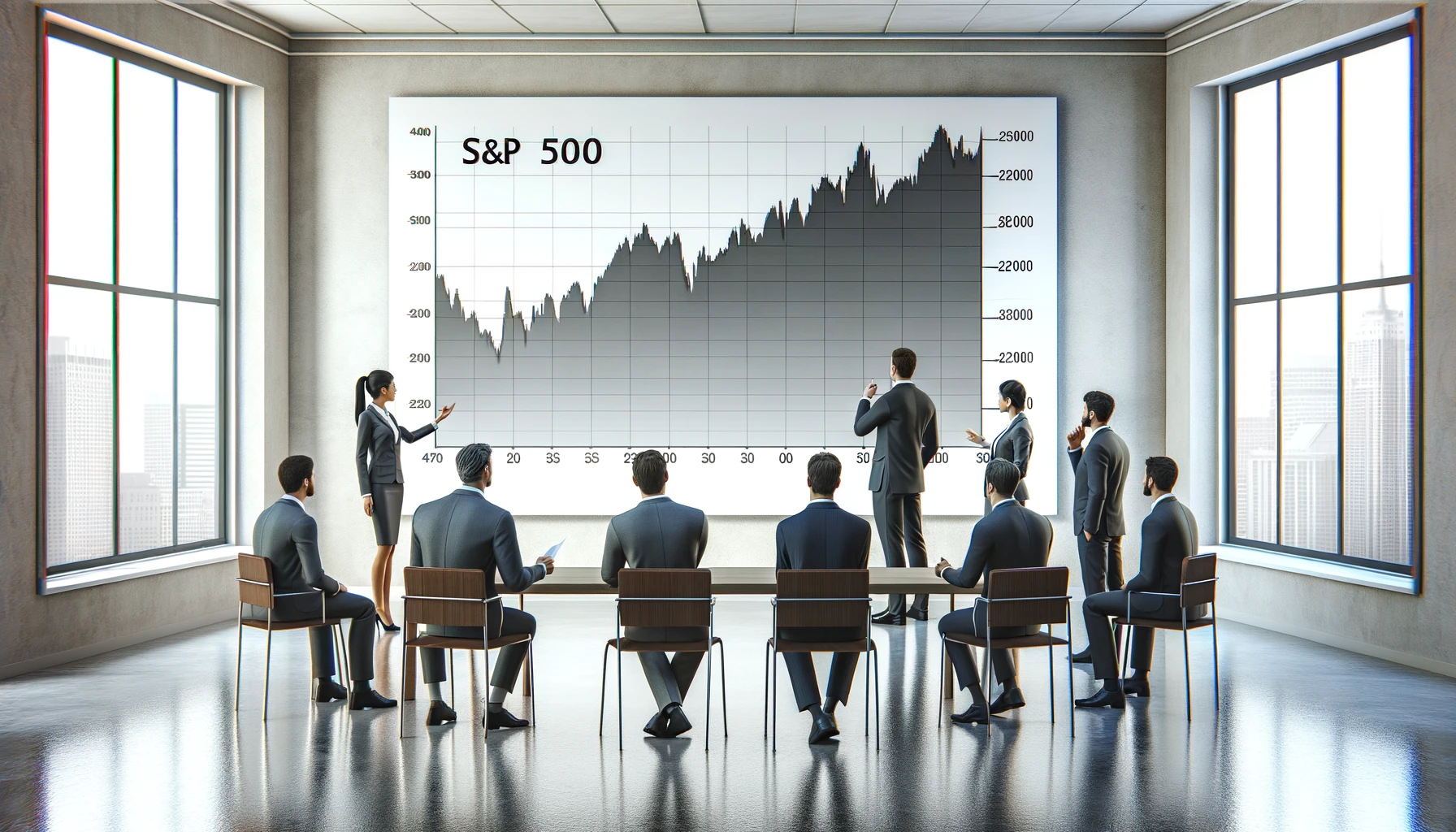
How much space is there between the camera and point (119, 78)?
725cm

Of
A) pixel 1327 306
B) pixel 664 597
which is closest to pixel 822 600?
pixel 664 597

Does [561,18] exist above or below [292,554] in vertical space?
above

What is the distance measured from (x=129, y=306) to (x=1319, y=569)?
8.67 metres

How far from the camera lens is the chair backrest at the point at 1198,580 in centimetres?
506

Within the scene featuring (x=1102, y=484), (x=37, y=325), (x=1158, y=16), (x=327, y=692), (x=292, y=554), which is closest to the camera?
(x=292, y=554)

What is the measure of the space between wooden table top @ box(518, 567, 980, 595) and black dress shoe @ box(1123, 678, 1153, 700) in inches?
47.9

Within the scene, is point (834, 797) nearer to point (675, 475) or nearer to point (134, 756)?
point (134, 756)

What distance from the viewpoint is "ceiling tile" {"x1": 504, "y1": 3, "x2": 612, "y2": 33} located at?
26.3 ft

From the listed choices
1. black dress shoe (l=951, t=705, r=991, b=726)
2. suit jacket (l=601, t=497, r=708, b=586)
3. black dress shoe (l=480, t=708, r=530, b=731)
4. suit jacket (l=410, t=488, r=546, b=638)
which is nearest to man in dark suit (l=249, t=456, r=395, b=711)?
suit jacket (l=410, t=488, r=546, b=638)

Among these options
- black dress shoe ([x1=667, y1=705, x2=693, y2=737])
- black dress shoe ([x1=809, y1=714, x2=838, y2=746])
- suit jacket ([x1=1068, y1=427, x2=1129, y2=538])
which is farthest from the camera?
suit jacket ([x1=1068, y1=427, x2=1129, y2=538])

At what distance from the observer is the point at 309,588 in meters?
5.33

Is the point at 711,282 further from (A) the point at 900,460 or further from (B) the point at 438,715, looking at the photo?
(B) the point at 438,715

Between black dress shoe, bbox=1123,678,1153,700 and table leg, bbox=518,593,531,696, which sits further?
black dress shoe, bbox=1123,678,1153,700

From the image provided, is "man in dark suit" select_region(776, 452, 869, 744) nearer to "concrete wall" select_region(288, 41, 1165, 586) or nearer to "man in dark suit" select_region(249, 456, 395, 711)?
"man in dark suit" select_region(249, 456, 395, 711)
